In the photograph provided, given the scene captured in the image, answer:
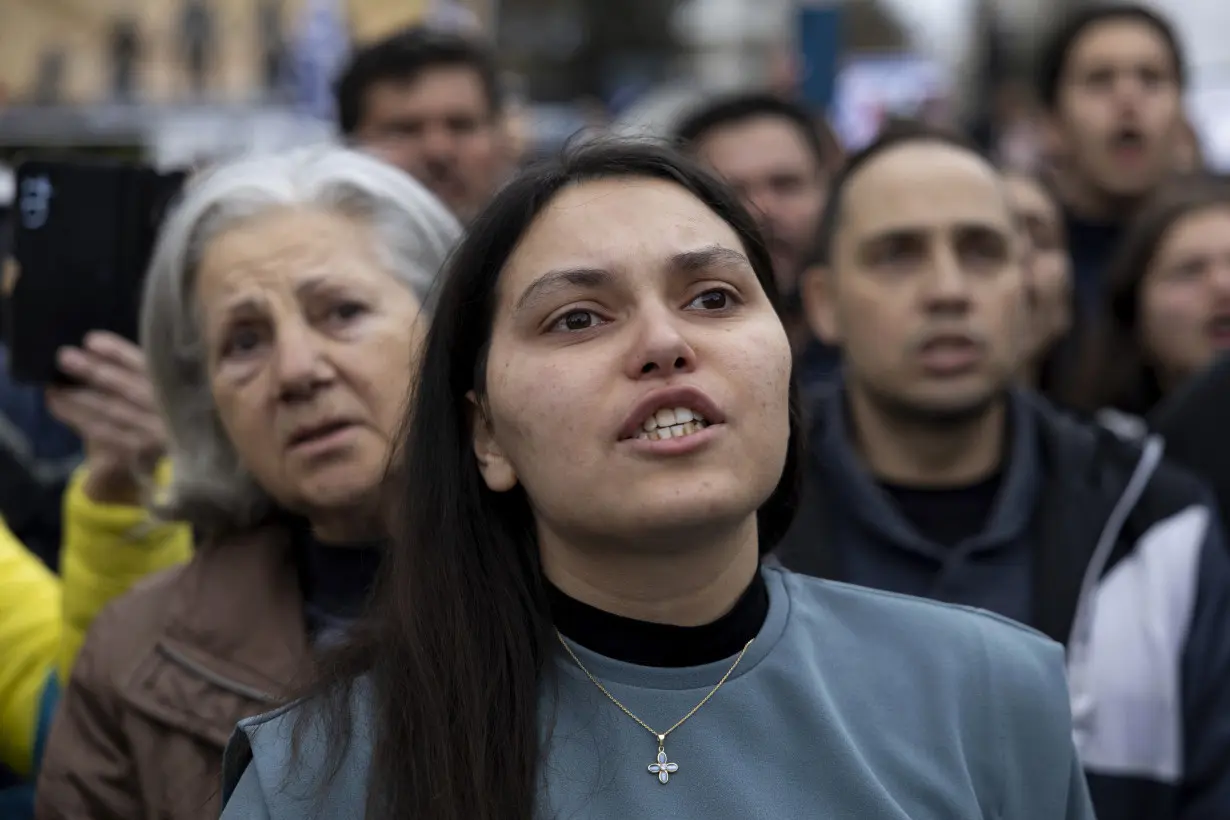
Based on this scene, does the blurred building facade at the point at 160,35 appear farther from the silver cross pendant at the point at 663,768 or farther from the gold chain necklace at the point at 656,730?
the silver cross pendant at the point at 663,768

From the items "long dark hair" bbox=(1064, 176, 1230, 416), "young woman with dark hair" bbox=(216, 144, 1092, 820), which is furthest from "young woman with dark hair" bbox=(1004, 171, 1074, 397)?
"young woman with dark hair" bbox=(216, 144, 1092, 820)

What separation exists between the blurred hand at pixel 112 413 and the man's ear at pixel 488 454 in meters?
1.19

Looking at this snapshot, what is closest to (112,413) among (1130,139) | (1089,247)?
(1089,247)

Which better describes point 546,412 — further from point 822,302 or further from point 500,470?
point 822,302

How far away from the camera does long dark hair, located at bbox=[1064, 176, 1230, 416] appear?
471 cm

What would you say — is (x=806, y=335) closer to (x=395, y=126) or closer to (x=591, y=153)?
(x=395, y=126)

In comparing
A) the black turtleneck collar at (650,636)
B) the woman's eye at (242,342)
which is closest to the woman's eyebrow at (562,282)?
the black turtleneck collar at (650,636)

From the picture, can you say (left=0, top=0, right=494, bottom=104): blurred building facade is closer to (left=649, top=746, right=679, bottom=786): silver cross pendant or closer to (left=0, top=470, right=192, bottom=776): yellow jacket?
(left=0, top=470, right=192, bottom=776): yellow jacket

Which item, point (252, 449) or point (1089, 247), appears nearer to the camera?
point (252, 449)

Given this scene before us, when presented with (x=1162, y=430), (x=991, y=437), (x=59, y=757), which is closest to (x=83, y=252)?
(x=59, y=757)

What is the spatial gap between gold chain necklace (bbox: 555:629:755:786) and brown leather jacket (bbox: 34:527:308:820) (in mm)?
623

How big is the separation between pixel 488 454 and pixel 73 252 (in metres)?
1.48

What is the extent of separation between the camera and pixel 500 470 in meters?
2.37

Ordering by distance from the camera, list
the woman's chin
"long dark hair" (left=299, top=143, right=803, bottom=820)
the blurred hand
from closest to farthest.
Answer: "long dark hair" (left=299, top=143, right=803, bottom=820), the woman's chin, the blurred hand
